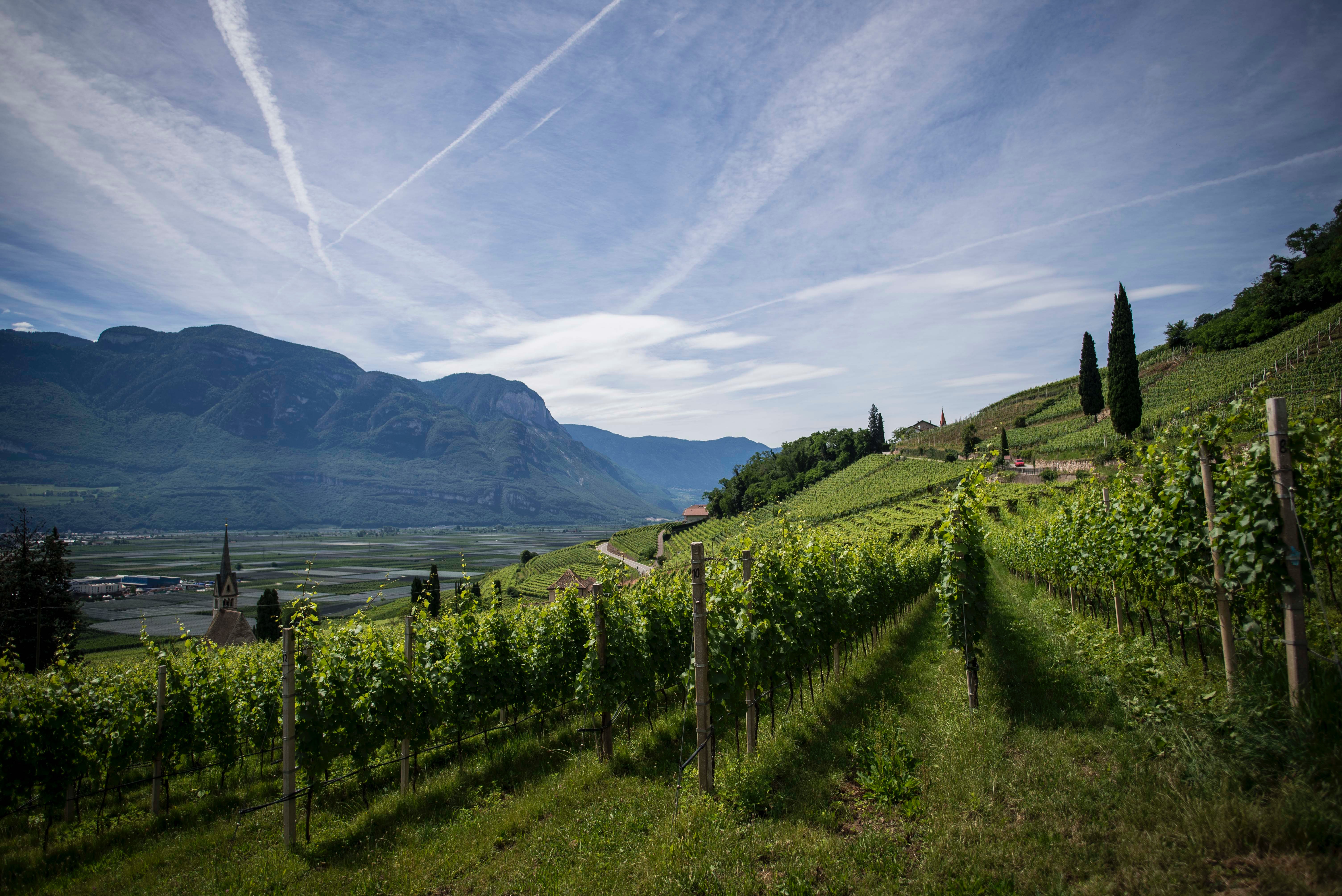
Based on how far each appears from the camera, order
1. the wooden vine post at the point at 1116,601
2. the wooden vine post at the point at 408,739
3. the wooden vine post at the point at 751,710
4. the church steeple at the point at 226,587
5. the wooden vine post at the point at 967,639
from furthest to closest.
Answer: the church steeple at the point at 226,587
the wooden vine post at the point at 1116,601
the wooden vine post at the point at 967,639
the wooden vine post at the point at 408,739
the wooden vine post at the point at 751,710

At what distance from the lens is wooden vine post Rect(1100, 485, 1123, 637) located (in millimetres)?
10781

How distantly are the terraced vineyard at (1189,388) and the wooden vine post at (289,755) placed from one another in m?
9.86

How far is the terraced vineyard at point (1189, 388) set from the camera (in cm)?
3434

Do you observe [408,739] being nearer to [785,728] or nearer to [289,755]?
[289,755]

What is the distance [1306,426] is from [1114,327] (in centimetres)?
5560

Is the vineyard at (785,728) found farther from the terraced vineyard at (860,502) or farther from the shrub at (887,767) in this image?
the terraced vineyard at (860,502)

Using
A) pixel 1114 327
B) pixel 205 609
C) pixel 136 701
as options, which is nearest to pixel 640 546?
pixel 1114 327

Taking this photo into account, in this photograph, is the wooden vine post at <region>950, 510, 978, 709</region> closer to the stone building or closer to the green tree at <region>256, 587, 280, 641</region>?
the stone building

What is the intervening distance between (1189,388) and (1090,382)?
70.6 meters

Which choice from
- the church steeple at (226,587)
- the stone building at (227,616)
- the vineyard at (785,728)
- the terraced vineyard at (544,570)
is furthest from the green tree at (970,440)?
the church steeple at (226,587)

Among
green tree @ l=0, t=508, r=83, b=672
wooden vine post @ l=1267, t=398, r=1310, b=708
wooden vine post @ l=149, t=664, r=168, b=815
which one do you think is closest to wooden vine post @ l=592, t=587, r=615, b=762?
wooden vine post @ l=149, t=664, r=168, b=815

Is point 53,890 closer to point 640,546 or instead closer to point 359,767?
point 359,767

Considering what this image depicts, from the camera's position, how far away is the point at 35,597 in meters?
28.8

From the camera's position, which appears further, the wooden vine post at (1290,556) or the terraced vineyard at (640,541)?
the terraced vineyard at (640,541)
